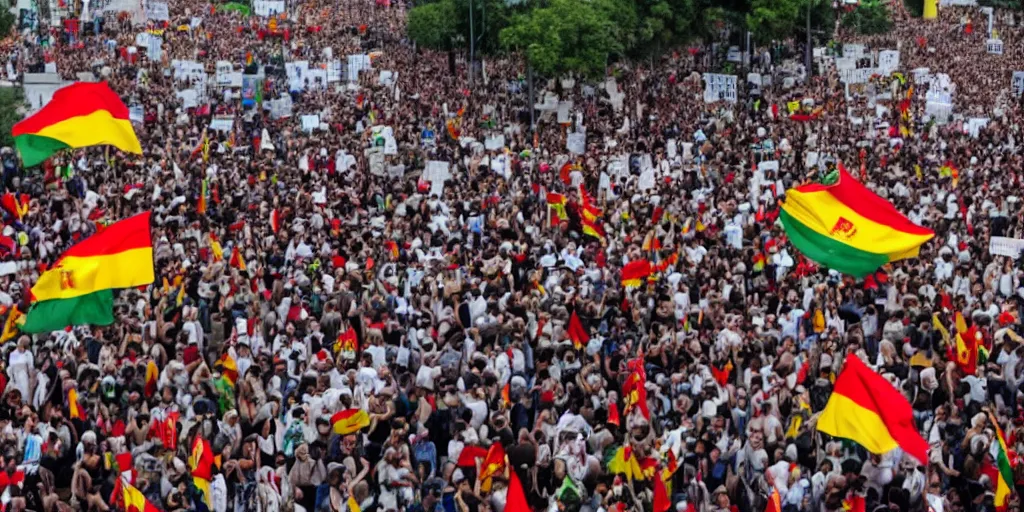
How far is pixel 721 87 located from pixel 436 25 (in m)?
9.45

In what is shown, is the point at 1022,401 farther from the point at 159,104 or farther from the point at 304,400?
the point at 159,104

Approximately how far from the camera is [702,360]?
16.5m

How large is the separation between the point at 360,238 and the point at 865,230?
7.70 meters

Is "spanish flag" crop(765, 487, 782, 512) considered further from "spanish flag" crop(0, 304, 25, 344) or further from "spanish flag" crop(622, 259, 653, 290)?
"spanish flag" crop(0, 304, 25, 344)

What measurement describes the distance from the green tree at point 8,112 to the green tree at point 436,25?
9.44m

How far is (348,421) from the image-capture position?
1545cm

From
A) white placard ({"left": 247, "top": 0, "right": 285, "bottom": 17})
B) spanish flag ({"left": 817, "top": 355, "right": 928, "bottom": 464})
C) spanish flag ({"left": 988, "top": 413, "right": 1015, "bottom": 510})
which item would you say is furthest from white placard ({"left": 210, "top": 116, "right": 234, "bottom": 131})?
spanish flag ({"left": 988, "top": 413, "right": 1015, "bottom": 510})

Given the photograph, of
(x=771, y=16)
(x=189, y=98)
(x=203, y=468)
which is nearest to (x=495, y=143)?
(x=189, y=98)

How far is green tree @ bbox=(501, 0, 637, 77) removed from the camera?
35188 mm

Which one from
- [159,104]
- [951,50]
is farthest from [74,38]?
[951,50]

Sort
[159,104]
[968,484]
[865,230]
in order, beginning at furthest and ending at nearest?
[159,104], [865,230], [968,484]

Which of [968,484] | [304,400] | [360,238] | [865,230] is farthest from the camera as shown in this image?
A: [360,238]

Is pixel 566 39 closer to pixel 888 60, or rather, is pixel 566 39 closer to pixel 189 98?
pixel 888 60

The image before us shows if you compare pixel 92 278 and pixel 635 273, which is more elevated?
pixel 92 278
